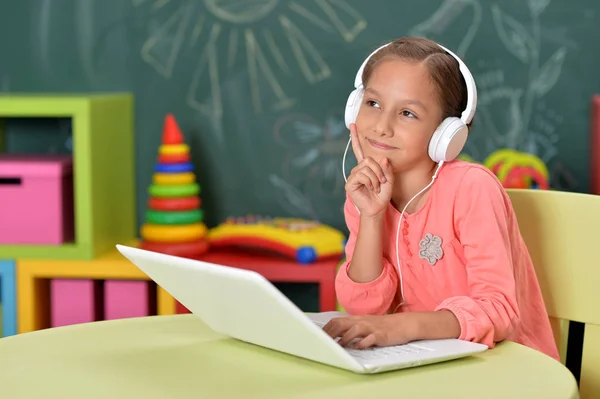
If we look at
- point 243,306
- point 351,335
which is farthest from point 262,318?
point 351,335

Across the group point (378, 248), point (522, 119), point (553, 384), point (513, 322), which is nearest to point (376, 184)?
point (378, 248)

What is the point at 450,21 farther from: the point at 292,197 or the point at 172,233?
the point at 172,233

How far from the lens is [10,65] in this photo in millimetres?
2898

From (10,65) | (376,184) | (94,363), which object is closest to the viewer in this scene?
(94,363)

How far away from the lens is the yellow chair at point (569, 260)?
1480 millimetres

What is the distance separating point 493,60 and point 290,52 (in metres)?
0.57

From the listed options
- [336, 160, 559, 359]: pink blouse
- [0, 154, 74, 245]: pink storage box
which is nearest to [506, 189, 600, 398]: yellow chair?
[336, 160, 559, 359]: pink blouse

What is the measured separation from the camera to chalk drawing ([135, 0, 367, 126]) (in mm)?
2768

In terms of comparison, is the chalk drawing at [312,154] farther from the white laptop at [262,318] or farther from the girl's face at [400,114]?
the white laptop at [262,318]

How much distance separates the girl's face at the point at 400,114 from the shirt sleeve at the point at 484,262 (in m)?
0.09

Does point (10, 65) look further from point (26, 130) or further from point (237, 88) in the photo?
point (237, 88)

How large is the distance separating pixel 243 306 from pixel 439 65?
1.87 feet

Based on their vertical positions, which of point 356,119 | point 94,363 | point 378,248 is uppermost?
point 356,119

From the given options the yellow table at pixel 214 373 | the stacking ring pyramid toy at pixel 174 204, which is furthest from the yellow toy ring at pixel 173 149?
the yellow table at pixel 214 373
